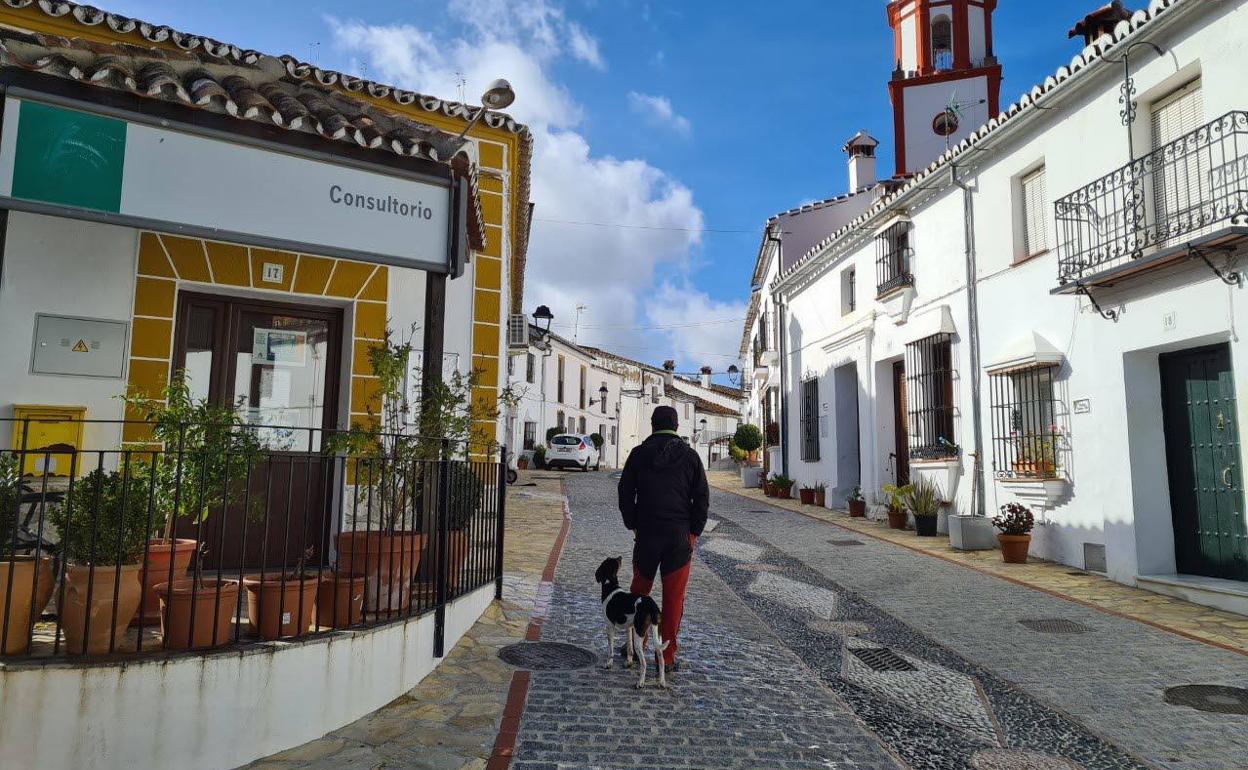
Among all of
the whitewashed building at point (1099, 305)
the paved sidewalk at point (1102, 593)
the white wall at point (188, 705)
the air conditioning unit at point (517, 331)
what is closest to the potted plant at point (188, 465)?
the white wall at point (188, 705)

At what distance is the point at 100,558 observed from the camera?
143 inches

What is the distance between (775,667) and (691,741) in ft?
4.77

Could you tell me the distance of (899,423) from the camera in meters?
13.8

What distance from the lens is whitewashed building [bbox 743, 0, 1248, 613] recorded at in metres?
7.19

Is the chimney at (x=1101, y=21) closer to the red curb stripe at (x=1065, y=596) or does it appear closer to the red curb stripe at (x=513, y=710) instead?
the red curb stripe at (x=1065, y=596)

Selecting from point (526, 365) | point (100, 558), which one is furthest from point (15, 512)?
point (526, 365)

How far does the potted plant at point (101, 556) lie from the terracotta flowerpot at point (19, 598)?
125 millimetres

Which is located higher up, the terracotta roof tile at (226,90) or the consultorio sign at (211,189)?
the terracotta roof tile at (226,90)

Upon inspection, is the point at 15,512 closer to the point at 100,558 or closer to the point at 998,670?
the point at 100,558

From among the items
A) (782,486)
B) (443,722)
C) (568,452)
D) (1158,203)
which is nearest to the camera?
(443,722)

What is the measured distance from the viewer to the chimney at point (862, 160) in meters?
20.2

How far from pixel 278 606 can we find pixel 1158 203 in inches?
338

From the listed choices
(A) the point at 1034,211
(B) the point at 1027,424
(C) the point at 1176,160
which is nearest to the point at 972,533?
(B) the point at 1027,424

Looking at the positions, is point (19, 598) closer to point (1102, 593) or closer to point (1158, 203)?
point (1102, 593)
